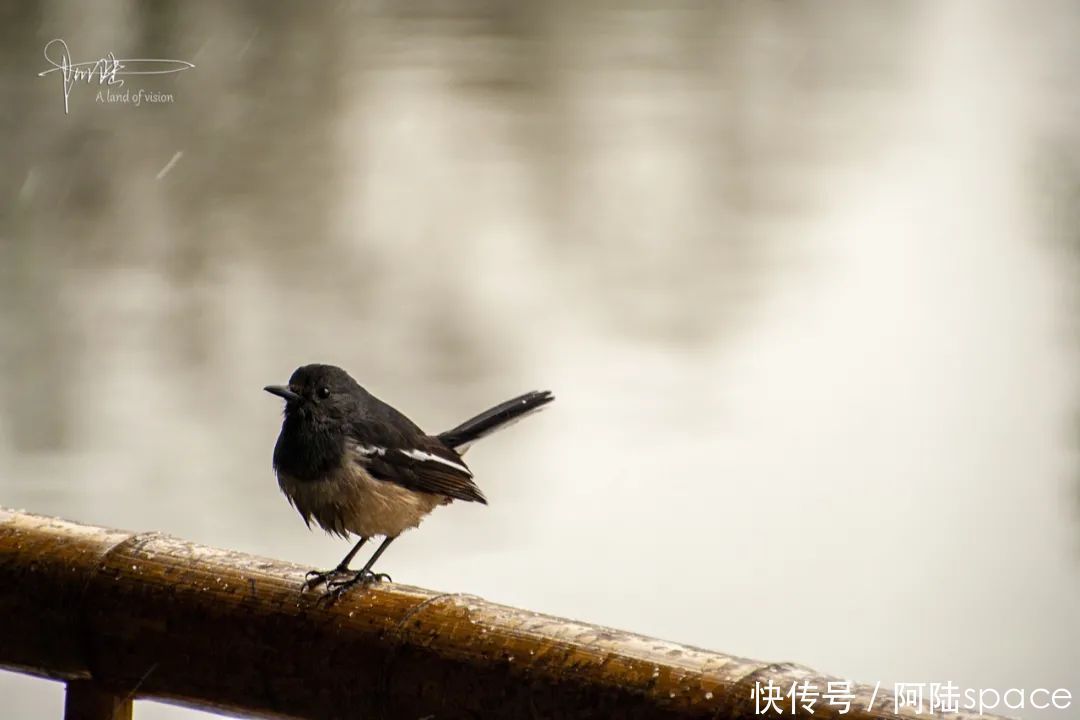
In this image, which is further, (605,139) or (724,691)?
(605,139)

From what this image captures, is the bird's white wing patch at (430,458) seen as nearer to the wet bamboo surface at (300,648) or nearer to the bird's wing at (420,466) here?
the bird's wing at (420,466)

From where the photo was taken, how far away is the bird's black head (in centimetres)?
164

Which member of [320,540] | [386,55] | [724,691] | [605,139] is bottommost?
[320,540]

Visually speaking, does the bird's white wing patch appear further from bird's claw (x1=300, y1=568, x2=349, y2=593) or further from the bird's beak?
bird's claw (x1=300, y1=568, x2=349, y2=593)

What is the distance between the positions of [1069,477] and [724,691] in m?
3.25

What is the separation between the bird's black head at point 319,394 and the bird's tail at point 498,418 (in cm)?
25

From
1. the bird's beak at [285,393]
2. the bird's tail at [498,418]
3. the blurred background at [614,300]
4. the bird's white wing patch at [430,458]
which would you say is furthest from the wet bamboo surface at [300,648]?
the blurred background at [614,300]

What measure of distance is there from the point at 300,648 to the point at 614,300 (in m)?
3.81

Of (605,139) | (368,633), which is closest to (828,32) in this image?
(605,139)

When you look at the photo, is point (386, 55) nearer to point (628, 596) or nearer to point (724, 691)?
point (628, 596)

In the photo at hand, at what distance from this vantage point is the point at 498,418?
187 cm

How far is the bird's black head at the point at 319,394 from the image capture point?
1643 millimetres

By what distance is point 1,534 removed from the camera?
3.67ft

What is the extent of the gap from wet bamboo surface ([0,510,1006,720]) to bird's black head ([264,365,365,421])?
0.50m
